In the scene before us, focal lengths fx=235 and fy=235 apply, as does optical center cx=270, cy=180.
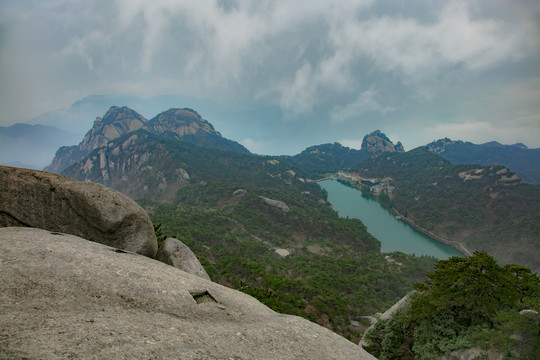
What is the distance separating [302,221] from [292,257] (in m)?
32.4

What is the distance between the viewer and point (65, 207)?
42.0ft

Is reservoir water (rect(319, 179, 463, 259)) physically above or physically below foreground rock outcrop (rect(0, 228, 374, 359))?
below

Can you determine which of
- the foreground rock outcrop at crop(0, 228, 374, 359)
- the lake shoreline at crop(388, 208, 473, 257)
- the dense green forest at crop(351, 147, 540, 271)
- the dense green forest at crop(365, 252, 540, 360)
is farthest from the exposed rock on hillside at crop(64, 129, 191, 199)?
the dense green forest at crop(351, 147, 540, 271)

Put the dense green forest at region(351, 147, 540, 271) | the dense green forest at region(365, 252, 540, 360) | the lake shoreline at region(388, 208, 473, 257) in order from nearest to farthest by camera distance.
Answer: the dense green forest at region(365, 252, 540, 360)
the dense green forest at region(351, 147, 540, 271)
the lake shoreline at region(388, 208, 473, 257)

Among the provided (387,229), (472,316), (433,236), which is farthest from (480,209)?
(472,316)

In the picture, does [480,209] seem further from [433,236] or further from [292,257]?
[292,257]

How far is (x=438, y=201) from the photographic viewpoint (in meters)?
129

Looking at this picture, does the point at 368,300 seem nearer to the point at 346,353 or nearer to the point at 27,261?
the point at 346,353

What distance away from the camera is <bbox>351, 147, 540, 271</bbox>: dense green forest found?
88750mm

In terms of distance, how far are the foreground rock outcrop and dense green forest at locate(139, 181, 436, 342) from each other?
11.2m

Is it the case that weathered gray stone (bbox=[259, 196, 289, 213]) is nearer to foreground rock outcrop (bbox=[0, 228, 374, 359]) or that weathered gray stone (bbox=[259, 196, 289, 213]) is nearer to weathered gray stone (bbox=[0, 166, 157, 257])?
weathered gray stone (bbox=[0, 166, 157, 257])

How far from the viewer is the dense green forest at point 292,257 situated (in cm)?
3052

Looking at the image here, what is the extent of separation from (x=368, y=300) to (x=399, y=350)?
29679 millimetres

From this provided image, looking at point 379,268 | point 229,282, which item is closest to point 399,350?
A: point 229,282
